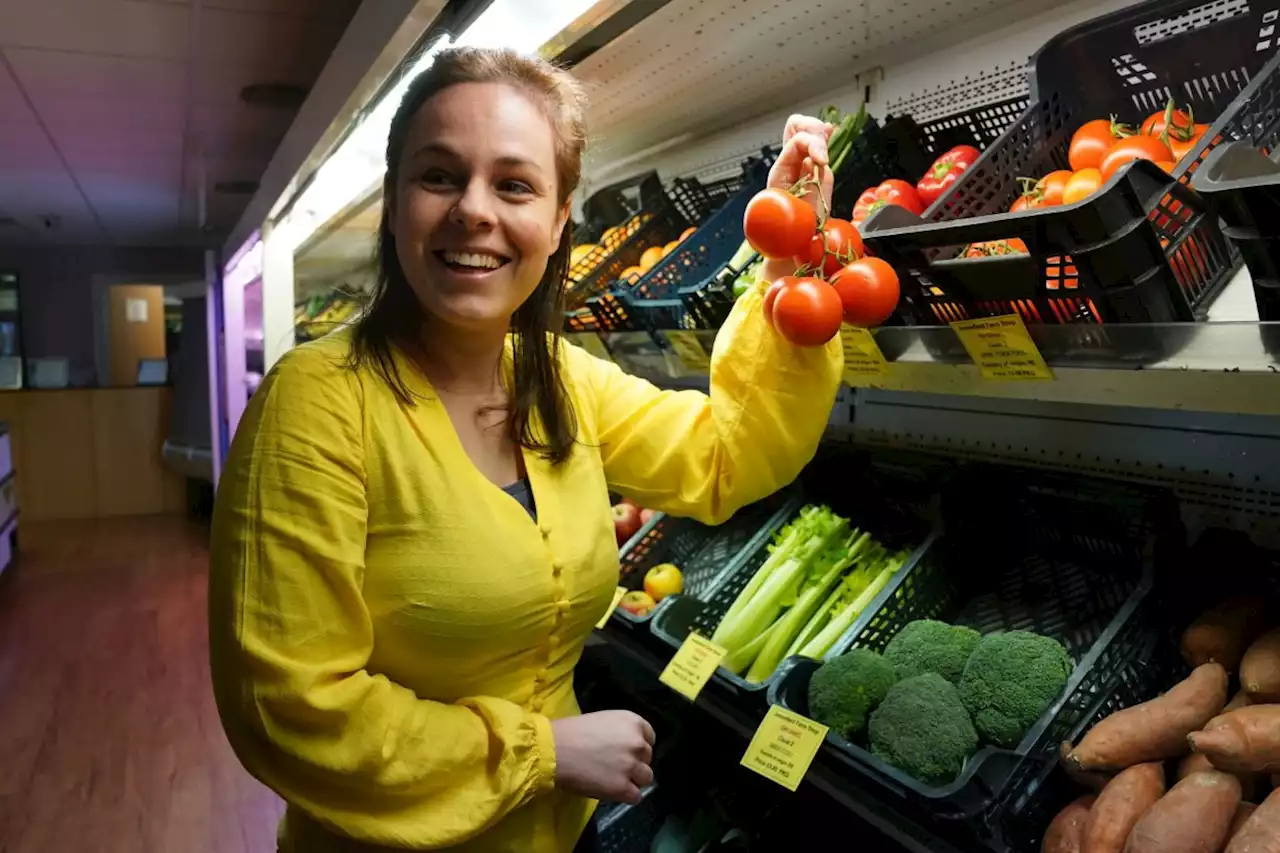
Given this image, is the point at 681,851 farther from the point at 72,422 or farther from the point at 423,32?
the point at 72,422

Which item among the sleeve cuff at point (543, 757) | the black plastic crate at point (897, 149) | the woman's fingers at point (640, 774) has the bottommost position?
the woman's fingers at point (640, 774)

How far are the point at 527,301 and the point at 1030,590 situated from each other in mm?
951

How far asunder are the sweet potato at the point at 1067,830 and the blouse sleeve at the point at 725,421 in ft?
1.79

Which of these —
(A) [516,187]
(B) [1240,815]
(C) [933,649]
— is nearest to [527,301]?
(A) [516,187]

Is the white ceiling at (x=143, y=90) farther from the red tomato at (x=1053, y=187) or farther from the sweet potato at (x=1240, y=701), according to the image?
the sweet potato at (x=1240, y=701)

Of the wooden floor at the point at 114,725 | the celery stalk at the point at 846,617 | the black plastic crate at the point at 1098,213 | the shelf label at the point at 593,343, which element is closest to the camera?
the black plastic crate at the point at 1098,213

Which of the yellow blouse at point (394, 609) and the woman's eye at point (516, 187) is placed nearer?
the yellow blouse at point (394, 609)

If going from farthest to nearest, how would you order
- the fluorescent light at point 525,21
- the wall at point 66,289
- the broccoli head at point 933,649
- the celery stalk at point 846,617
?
the wall at point 66,289 < the celery stalk at point 846,617 < the fluorescent light at point 525,21 < the broccoli head at point 933,649

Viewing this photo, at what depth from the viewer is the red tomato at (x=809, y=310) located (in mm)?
1150

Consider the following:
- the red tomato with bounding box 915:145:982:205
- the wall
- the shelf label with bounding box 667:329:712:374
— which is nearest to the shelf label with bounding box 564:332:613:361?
the shelf label with bounding box 667:329:712:374

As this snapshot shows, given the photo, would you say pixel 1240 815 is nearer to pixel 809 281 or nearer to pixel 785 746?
pixel 785 746

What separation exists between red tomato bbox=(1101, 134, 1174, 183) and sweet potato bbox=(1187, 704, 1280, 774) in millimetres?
636

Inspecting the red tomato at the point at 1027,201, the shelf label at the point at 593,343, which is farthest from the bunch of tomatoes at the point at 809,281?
the shelf label at the point at 593,343

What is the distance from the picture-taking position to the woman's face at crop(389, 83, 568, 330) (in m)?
1.11
